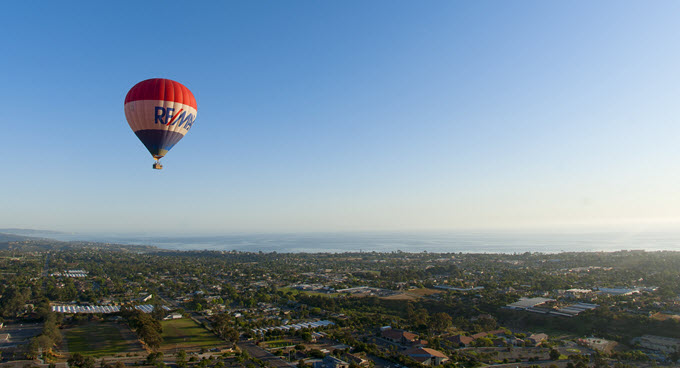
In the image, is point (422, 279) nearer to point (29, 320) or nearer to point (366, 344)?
point (366, 344)

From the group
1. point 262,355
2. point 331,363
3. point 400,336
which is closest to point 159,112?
point 262,355

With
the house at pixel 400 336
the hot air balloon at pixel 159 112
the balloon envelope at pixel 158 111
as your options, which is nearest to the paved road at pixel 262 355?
the house at pixel 400 336

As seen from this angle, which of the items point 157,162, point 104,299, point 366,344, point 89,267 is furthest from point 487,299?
point 89,267

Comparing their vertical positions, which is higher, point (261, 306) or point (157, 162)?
point (157, 162)

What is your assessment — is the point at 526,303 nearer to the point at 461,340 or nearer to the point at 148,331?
the point at 461,340

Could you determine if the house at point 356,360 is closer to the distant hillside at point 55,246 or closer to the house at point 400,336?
the house at point 400,336
